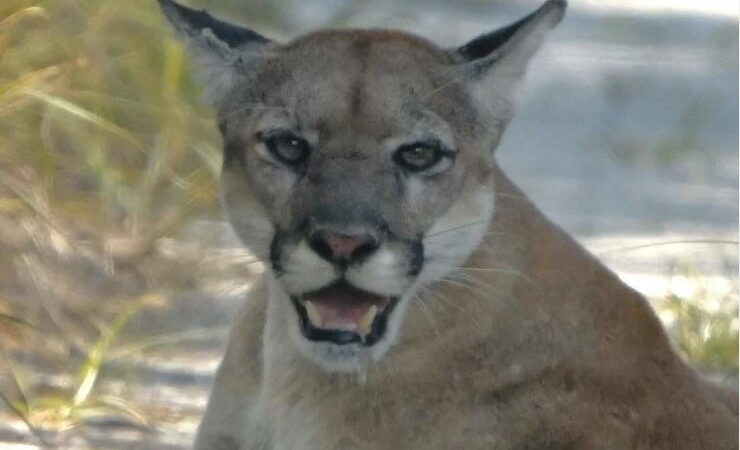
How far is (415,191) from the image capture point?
4176 mm

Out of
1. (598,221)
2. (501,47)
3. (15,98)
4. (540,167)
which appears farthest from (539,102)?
(501,47)

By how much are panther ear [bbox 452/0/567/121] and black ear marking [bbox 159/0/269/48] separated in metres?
0.47

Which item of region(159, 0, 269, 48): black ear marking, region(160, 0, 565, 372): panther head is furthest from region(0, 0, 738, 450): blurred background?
region(160, 0, 565, 372): panther head

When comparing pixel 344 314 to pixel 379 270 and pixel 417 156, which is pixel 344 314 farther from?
pixel 417 156

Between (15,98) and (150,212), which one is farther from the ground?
(15,98)

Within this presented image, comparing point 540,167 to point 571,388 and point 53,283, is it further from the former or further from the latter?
point 571,388

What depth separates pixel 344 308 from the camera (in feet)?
13.5

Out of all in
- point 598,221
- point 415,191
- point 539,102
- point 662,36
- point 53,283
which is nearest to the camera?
point 415,191

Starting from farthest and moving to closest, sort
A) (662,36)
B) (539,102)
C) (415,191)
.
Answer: (662,36), (539,102), (415,191)

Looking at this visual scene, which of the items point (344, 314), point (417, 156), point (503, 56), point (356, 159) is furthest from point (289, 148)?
point (503, 56)

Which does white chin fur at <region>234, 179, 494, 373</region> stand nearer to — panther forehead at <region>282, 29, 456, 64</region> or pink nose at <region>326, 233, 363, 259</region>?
pink nose at <region>326, 233, 363, 259</region>

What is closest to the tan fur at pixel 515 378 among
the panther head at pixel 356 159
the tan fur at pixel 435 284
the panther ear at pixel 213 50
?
the tan fur at pixel 435 284

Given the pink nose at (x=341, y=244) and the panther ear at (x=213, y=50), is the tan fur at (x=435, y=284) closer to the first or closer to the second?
the panther ear at (x=213, y=50)

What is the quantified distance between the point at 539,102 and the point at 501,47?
15.5 ft
